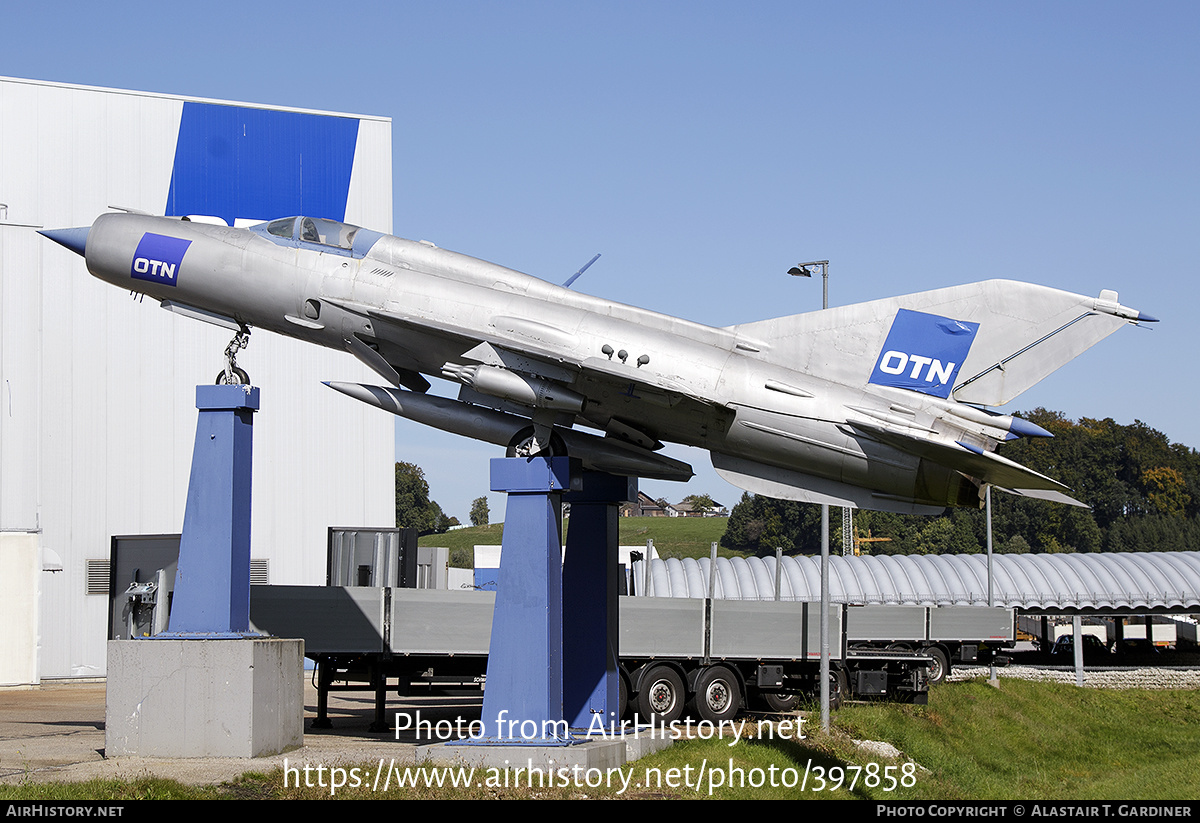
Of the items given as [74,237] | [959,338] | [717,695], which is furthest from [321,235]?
[717,695]

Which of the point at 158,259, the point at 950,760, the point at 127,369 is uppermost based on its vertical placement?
the point at 127,369

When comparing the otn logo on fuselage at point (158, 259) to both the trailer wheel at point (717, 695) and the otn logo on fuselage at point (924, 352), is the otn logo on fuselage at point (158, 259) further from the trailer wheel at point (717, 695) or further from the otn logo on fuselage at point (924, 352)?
the trailer wheel at point (717, 695)

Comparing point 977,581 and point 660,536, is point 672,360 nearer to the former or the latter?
point 977,581

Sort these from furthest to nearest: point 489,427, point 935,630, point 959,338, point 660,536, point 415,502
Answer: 1. point 415,502
2. point 660,536
3. point 935,630
4. point 489,427
5. point 959,338

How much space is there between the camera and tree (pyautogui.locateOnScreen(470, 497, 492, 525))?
136m

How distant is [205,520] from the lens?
13.8m

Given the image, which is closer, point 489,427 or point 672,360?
point 672,360

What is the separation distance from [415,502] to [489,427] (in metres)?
116

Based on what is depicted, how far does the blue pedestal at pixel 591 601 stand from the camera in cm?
1387

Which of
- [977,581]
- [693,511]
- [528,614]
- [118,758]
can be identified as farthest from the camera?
[693,511]

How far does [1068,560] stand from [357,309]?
116 ft

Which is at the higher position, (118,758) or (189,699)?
(189,699)

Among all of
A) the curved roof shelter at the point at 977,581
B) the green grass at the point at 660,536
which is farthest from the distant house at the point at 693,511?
the curved roof shelter at the point at 977,581

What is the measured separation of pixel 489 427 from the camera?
515 inches
